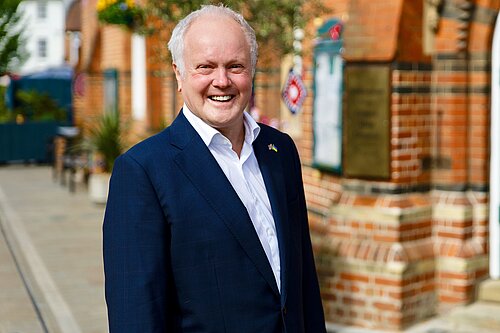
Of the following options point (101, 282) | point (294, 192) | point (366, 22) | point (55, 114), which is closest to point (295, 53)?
point (366, 22)

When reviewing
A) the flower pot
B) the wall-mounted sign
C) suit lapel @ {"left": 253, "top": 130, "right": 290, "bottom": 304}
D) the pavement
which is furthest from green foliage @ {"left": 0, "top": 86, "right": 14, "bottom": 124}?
suit lapel @ {"left": 253, "top": 130, "right": 290, "bottom": 304}

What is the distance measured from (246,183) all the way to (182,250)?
304 millimetres

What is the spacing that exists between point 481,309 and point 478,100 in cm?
155

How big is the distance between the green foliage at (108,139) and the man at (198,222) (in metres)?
11.7

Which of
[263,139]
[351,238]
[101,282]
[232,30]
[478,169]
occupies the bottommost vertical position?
[101,282]

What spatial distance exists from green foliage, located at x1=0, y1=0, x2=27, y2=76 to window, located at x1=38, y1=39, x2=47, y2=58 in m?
58.2

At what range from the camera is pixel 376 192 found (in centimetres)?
651

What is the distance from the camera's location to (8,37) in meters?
5.98

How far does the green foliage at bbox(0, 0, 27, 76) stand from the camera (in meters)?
5.59

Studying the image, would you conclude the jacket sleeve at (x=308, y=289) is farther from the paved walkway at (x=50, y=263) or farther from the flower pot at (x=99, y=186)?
the flower pot at (x=99, y=186)

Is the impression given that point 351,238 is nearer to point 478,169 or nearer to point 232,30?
point 478,169

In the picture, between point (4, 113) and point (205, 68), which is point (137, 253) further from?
point (4, 113)

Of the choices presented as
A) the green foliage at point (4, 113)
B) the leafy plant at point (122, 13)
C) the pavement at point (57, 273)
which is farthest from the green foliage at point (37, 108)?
the leafy plant at point (122, 13)

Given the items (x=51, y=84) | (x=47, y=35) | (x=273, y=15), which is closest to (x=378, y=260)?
(x=273, y=15)
